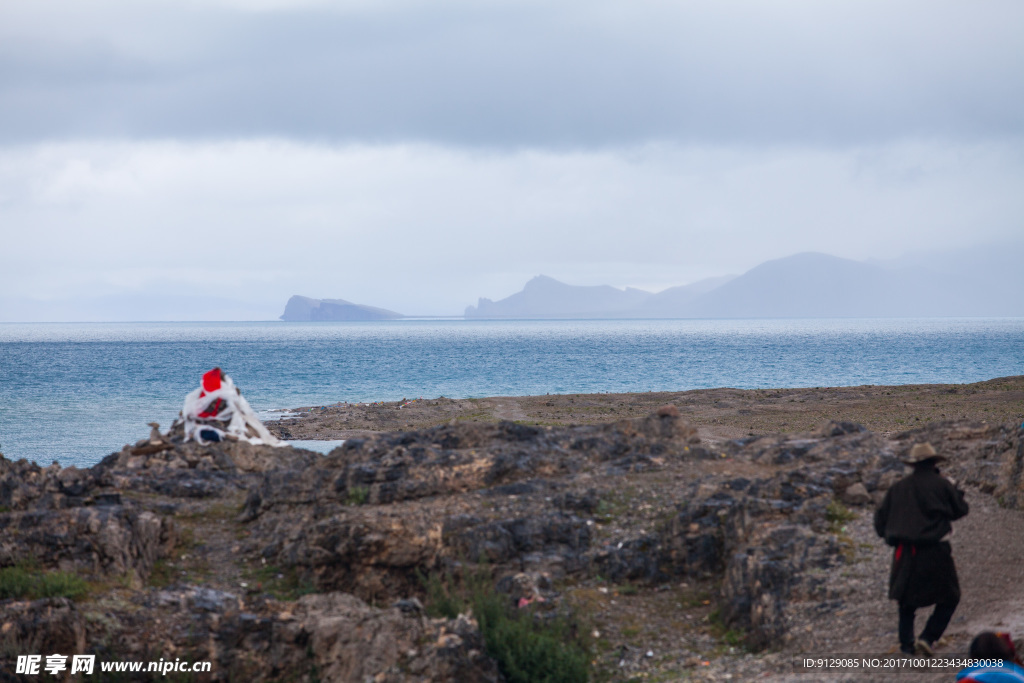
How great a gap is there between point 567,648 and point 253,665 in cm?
394

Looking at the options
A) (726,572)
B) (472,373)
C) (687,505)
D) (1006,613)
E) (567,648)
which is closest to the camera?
(1006,613)

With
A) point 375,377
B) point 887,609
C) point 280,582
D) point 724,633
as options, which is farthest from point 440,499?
point 375,377

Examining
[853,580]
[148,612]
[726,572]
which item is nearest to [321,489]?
[148,612]

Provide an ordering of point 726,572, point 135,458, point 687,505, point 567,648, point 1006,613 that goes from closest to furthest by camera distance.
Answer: point 1006,613
point 567,648
point 726,572
point 687,505
point 135,458

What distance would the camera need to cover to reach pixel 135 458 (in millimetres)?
16750

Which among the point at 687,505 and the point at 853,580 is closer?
the point at 853,580

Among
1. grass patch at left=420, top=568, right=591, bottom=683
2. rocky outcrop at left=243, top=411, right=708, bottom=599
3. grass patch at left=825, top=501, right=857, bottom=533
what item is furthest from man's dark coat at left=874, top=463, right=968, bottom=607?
rocky outcrop at left=243, top=411, right=708, bottom=599

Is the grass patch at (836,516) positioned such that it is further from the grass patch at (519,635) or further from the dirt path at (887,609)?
the grass patch at (519,635)

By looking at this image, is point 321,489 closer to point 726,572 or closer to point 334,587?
point 334,587

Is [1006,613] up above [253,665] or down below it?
above

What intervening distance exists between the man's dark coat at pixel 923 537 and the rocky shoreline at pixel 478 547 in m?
0.72

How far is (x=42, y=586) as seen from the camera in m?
10.1

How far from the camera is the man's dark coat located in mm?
8508

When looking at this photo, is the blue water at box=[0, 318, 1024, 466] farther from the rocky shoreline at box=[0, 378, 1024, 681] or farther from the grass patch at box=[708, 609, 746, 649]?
the grass patch at box=[708, 609, 746, 649]
